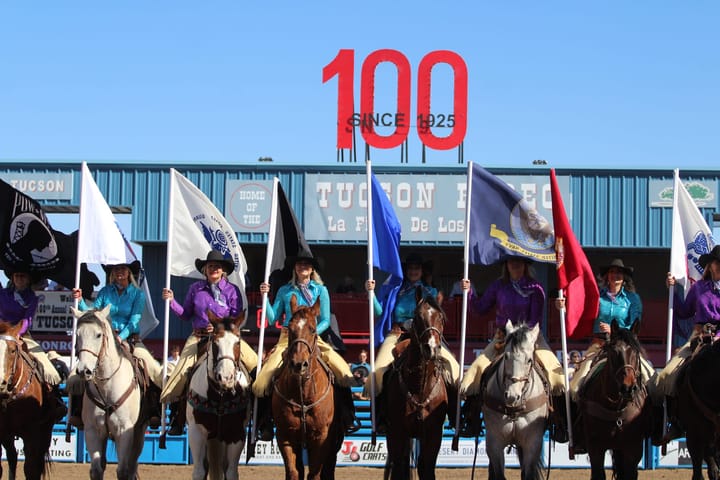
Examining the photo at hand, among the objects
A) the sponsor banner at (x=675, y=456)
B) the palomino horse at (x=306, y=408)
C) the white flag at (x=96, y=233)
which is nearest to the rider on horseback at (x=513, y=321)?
the palomino horse at (x=306, y=408)

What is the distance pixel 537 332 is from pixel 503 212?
2.27 m

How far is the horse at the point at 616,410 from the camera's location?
10.6 m

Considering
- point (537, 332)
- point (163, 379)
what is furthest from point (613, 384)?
point (163, 379)

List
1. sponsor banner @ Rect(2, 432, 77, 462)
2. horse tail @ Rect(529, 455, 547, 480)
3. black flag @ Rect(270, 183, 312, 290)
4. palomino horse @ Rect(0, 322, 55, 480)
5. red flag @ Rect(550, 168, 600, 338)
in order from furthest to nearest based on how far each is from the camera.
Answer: sponsor banner @ Rect(2, 432, 77, 462) → black flag @ Rect(270, 183, 312, 290) → red flag @ Rect(550, 168, 600, 338) → palomino horse @ Rect(0, 322, 55, 480) → horse tail @ Rect(529, 455, 547, 480)

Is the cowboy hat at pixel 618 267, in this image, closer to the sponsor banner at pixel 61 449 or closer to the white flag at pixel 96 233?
the white flag at pixel 96 233

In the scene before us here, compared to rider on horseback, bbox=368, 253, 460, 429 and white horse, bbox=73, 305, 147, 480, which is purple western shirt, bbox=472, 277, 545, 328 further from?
white horse, bbox=73, 305, 147, 480

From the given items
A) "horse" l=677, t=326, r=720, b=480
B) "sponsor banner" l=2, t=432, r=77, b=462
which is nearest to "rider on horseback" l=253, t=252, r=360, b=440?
"horse" l=677, t=326, r=720, b=480

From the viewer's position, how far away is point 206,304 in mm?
11984

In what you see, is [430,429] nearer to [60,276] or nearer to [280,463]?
[60,276]

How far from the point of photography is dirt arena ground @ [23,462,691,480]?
1565 centimetres

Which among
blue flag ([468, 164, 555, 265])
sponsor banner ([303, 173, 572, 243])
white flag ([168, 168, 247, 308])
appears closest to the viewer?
blue flag ([468, 164, 555, 265])

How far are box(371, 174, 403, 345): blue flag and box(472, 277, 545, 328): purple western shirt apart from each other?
41.2 inches

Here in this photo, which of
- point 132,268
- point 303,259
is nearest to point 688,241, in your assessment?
point 303,259

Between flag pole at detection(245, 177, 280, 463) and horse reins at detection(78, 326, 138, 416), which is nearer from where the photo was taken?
horse reins at detection(78, 326, 138, 416)
